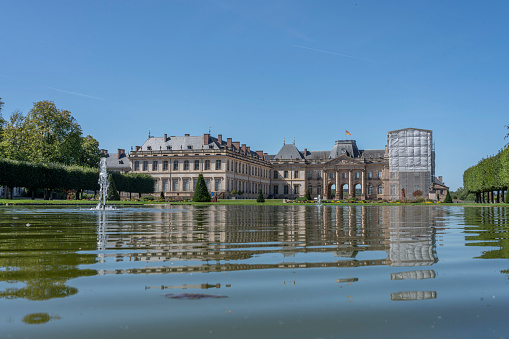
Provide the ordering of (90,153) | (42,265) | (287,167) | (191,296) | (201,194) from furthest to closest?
(287,167) < (90,153) < (201,194) < (42,265) < (191,296)

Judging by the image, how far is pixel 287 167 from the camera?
9600 cm

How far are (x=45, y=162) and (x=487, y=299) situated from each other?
50562mm

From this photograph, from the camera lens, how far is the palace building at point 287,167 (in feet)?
230

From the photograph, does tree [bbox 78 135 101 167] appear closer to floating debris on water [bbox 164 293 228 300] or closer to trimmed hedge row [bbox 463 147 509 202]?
trimmed hedge row [bbox 463 147 509 202]

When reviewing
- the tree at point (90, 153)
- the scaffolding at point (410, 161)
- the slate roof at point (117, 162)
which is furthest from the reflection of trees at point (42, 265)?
the slate roof at point (117, 162)

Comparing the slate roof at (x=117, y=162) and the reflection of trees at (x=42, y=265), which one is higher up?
the slate roof at (x=117, y=162)

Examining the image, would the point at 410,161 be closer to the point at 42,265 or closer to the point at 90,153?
the point at 90,153

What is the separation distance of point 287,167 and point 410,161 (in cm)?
3086

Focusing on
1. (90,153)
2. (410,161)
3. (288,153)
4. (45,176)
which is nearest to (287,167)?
(288,153)

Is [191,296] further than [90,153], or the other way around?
[90,153]

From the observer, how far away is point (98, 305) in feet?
8.85

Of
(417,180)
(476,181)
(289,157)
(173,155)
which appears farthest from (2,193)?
(476,181)

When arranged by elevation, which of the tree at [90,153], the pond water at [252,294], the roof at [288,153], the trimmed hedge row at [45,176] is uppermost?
the roof at [288,153]

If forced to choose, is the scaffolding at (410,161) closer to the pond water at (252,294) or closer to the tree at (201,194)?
the tree at (201,194)
